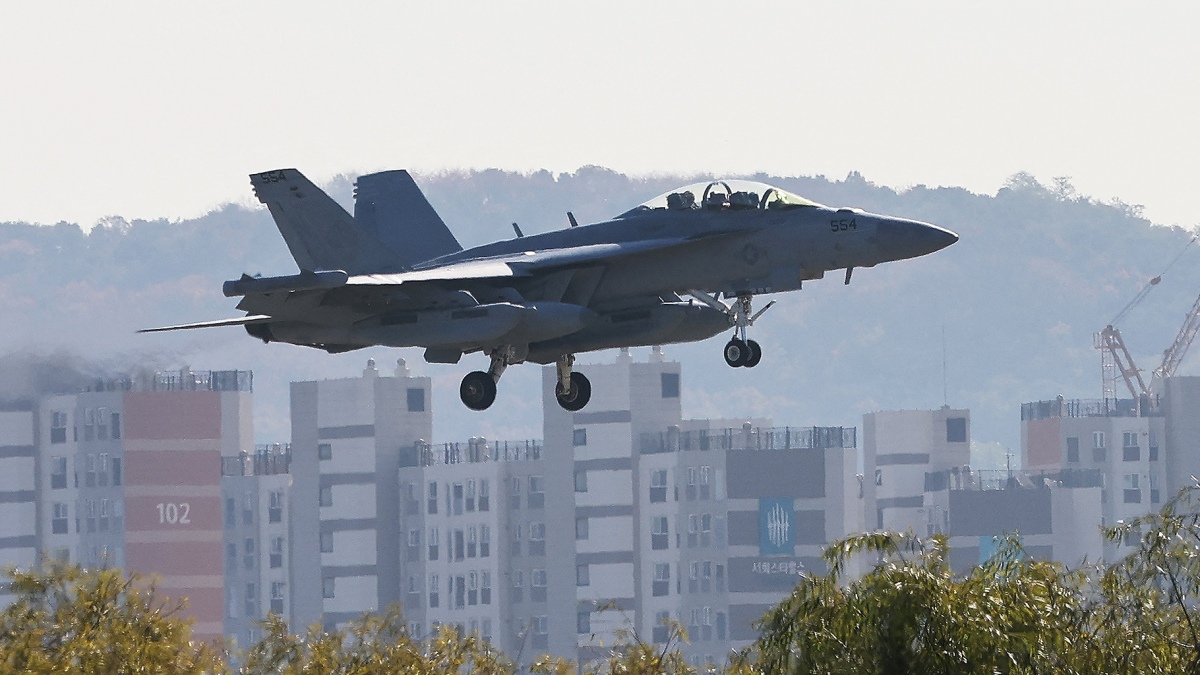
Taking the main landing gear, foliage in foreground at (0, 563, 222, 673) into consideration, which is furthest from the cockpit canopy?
foliage in foreground at (0, 563, 222, 673)

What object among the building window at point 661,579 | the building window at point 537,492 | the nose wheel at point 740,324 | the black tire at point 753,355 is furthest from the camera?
the building window at point 537,492

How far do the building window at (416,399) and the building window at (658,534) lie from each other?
23.4m

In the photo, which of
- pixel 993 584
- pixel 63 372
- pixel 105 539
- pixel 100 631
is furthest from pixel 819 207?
pixel 105 539

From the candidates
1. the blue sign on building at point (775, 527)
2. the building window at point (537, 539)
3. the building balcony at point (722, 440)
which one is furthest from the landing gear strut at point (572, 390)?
the blue sign on building at point (775, 527)

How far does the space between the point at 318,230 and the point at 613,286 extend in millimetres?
7189

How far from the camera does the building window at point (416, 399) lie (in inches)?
7638

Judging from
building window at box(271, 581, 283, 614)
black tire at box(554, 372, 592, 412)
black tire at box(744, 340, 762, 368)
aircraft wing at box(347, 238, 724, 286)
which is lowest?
building window at box(271, 581, 283, 614)

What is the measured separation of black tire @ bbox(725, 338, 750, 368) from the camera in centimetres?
3828

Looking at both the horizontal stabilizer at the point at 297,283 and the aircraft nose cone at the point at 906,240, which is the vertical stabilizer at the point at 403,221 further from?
the aircraft nose cone at the point at 906,240

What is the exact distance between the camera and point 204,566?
187375 mm

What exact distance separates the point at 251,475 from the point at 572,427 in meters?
30.3

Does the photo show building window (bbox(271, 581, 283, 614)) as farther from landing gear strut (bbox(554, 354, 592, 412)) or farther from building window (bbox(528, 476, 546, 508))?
landing gear strut (bbox(554, 354, 592, 412))

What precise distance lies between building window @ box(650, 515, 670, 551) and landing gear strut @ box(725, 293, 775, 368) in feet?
476

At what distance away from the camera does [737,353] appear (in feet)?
127
